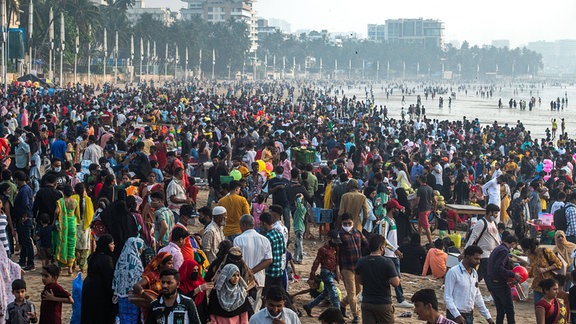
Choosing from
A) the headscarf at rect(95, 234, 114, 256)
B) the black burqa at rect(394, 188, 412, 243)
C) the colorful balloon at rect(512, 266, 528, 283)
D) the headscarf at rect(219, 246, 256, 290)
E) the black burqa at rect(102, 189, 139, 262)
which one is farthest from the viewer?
the black burqa at rect(394, 188, 412, 243)

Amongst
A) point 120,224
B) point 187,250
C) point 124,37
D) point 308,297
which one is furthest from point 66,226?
point 124,37

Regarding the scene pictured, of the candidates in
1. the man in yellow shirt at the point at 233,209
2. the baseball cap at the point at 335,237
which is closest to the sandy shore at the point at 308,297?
the baseball cap at the point at 335,237

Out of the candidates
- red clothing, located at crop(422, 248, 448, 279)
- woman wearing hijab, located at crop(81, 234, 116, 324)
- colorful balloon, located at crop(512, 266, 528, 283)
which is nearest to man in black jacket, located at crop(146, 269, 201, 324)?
woman wearing hijab, located at crop(81, 234, 116, 324)

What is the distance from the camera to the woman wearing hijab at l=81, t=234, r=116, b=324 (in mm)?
7972

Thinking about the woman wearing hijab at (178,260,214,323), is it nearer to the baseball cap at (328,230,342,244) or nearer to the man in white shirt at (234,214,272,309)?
the man in white shirt at (234,214,272,309)

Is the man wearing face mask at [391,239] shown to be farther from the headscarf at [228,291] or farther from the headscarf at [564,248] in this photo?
the headscarf at [228,291]

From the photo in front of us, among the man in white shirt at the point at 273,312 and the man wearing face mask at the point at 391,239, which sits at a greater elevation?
the man in white shirt at the point at 273,312

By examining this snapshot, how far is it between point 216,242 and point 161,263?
194 cm

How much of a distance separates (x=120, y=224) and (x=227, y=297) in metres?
2.54

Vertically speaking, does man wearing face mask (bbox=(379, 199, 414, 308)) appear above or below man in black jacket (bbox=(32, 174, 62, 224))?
below

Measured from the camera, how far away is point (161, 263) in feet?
25.0

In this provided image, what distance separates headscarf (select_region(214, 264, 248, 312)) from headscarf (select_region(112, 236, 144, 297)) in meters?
0.81

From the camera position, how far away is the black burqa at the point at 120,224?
9734mm

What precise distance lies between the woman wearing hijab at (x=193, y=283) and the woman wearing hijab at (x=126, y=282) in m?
0.46
